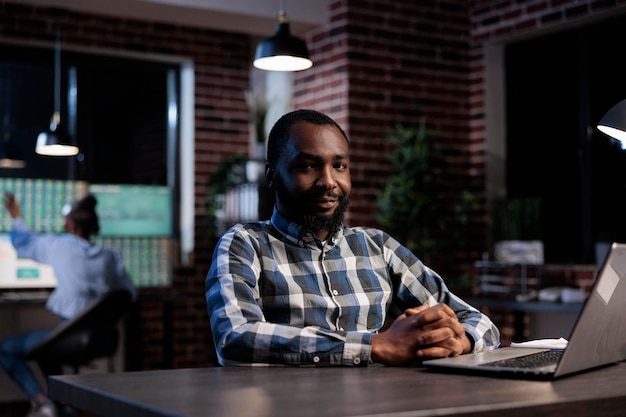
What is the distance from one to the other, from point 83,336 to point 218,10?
203 centimetres

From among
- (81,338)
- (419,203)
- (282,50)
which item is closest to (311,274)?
(282,50)

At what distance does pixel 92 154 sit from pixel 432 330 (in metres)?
5.01

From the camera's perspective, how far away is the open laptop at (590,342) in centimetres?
145

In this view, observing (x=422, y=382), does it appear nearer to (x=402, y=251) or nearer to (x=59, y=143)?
(x=402, y=251)

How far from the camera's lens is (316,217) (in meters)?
2.01

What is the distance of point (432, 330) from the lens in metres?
1.67

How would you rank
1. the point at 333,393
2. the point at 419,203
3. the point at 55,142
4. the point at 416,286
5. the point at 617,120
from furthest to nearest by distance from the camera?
1. the point at 55,142
2. the point at 419,203
3. the point at 416,286
4. the point at 617,120
5. the point at 333,393

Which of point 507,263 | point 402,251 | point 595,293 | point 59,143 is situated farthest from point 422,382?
point 59,143

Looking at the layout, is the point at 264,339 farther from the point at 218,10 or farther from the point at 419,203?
the point at 218,10

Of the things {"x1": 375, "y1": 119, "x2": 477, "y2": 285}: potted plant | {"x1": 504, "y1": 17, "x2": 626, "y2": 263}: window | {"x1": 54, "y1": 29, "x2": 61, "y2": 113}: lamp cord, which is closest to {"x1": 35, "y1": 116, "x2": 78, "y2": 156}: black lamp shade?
{"x1": 54, "y1": 29, "x2": 61, "y2": 113}: lamp cord

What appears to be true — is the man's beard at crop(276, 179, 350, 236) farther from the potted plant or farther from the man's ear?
the potted plant

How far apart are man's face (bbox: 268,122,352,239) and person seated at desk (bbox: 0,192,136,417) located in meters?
3.28

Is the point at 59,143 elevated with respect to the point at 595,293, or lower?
elevated

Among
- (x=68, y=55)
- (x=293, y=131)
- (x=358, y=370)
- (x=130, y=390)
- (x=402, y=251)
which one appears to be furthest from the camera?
(x=68, y=55)
